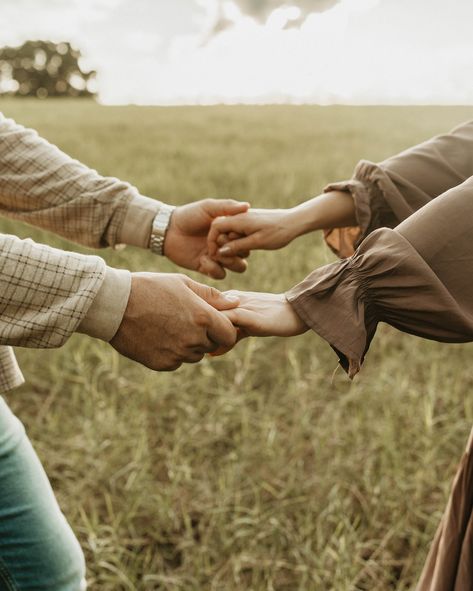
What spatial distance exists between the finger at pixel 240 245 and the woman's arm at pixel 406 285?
1.86ft

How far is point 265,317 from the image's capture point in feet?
4.09

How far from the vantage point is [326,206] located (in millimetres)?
1479

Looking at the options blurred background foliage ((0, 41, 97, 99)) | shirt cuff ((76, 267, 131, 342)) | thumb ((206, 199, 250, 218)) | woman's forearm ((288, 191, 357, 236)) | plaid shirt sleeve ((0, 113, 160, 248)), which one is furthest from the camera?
blurred background foliage ((0, 41, 97, 99))

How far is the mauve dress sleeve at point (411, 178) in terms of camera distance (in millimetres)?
1259

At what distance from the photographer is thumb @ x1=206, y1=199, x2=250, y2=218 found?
1.69 m

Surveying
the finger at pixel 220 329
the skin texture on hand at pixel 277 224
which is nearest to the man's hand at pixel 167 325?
the finger at pixel 220 329

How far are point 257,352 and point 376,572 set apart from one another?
3.66 feet

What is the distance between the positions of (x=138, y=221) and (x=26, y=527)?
2.71 feet

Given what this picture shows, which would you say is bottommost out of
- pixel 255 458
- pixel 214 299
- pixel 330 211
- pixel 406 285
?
pixel 255 458

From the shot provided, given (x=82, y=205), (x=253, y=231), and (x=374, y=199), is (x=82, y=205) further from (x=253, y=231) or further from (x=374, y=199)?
(x=374, y=199)

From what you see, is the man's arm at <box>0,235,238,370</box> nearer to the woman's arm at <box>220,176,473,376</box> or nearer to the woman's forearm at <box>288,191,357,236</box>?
the woman's arm at <box>220,176,473,376</box>

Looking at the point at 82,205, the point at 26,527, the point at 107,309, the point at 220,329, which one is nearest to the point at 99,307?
the point at 107,309

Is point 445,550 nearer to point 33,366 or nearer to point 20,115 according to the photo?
point 33,366

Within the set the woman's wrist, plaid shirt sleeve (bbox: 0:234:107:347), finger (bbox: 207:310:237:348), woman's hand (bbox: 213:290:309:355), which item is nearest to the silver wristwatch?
the woman's wrist
